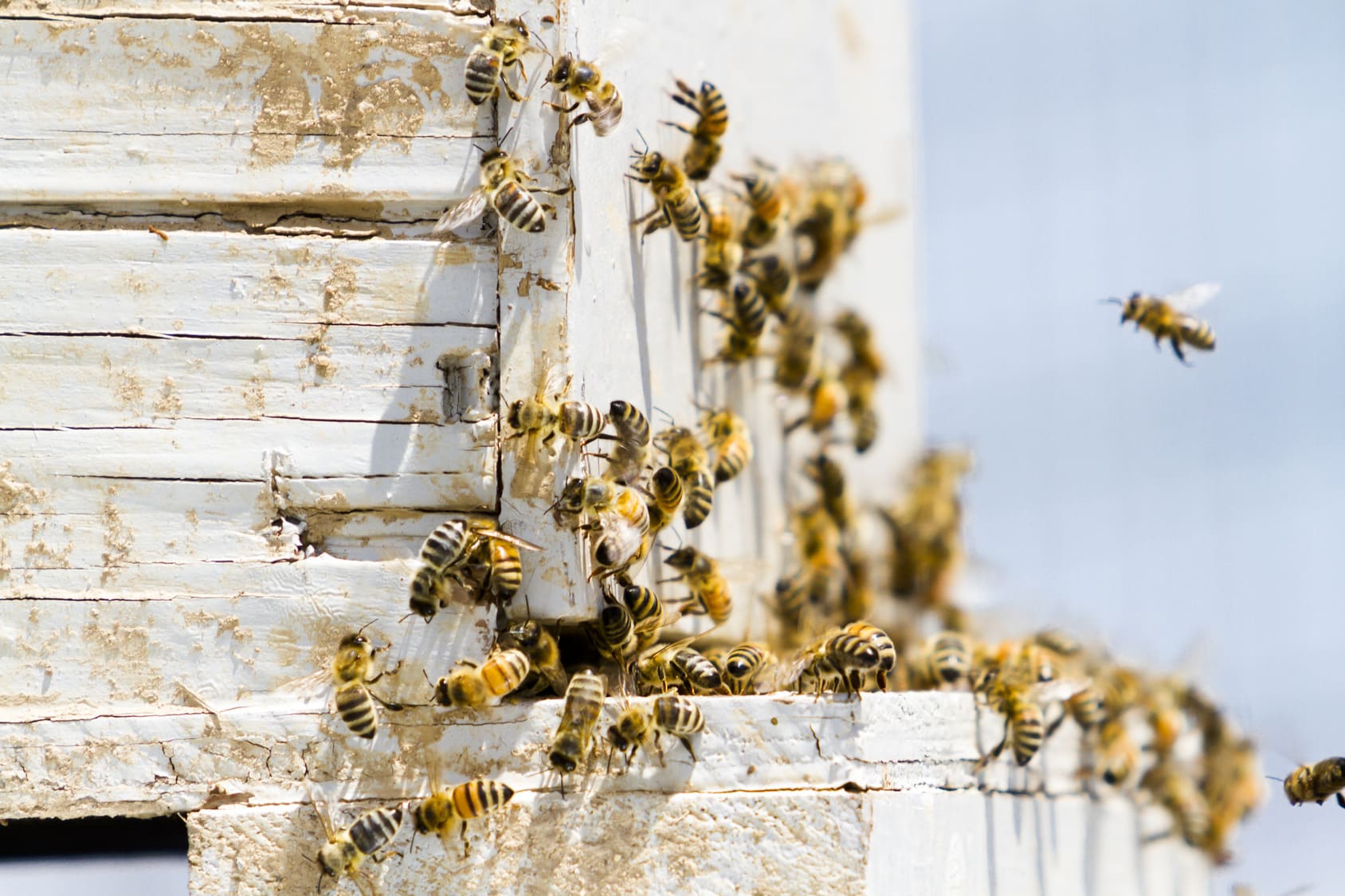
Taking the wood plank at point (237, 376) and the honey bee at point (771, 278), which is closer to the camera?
the wood plank at point (237, 376)

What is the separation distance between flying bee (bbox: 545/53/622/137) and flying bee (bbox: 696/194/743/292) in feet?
3.80

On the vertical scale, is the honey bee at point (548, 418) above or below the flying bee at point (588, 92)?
below

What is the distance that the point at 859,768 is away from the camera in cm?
266

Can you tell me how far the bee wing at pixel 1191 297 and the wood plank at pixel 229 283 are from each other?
10.6ft

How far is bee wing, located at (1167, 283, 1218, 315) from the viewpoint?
4.70 metres

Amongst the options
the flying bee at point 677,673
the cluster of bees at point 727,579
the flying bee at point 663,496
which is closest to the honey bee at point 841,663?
the cluster of bees at point 727,579

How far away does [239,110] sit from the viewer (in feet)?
8.38

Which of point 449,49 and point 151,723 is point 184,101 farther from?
point 151,723

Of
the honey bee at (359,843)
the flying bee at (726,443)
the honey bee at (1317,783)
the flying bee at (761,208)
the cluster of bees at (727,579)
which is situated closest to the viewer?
the honey bee at (359,843)

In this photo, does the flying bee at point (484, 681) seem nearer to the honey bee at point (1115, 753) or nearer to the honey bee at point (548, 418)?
the honey bee at point (548, 418)

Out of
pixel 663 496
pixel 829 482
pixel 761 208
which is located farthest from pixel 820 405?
pixel 663 496

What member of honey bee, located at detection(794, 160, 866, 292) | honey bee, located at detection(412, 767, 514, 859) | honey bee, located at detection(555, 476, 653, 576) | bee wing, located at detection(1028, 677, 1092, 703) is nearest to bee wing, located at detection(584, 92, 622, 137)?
honey bee, located at detection(555, 476, 653, 576)

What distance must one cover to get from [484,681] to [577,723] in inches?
8.6

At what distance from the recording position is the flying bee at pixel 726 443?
375cm
